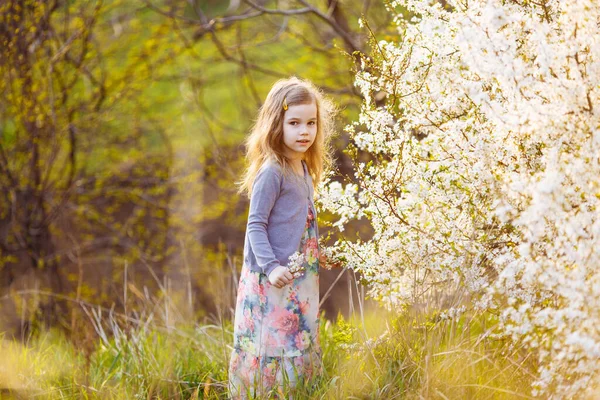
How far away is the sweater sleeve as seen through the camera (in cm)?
245

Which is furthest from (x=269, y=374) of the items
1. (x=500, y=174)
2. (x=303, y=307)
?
(x=500, y=174)

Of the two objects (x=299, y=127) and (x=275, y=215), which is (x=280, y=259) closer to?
(x=275, y=215)

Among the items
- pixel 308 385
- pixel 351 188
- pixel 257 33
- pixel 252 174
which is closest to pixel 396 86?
pixel 351 188

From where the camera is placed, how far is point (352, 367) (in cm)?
261

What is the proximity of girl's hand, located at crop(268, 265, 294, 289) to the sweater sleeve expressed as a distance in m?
0.04

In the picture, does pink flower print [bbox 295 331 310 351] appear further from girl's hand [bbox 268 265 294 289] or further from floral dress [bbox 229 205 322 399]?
girl's hand [bbox 268 265 294 289]

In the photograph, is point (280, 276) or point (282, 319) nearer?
point (280, 276)

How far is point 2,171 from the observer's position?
589 centimetres

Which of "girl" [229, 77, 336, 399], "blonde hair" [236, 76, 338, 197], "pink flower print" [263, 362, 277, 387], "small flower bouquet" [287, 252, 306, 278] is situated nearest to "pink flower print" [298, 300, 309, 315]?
"girl" [229, 77, 336, 399]

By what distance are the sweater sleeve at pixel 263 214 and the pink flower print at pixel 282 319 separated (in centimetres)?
19

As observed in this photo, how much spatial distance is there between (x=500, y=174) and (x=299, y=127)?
810mm

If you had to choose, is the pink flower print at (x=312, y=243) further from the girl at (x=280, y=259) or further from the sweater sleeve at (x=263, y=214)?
the sweater sleeve at (x=263, y=214)

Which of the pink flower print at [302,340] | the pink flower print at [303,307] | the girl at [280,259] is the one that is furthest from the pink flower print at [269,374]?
the pink flower print at [303,307]

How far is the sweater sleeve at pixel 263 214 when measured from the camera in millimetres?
2451
